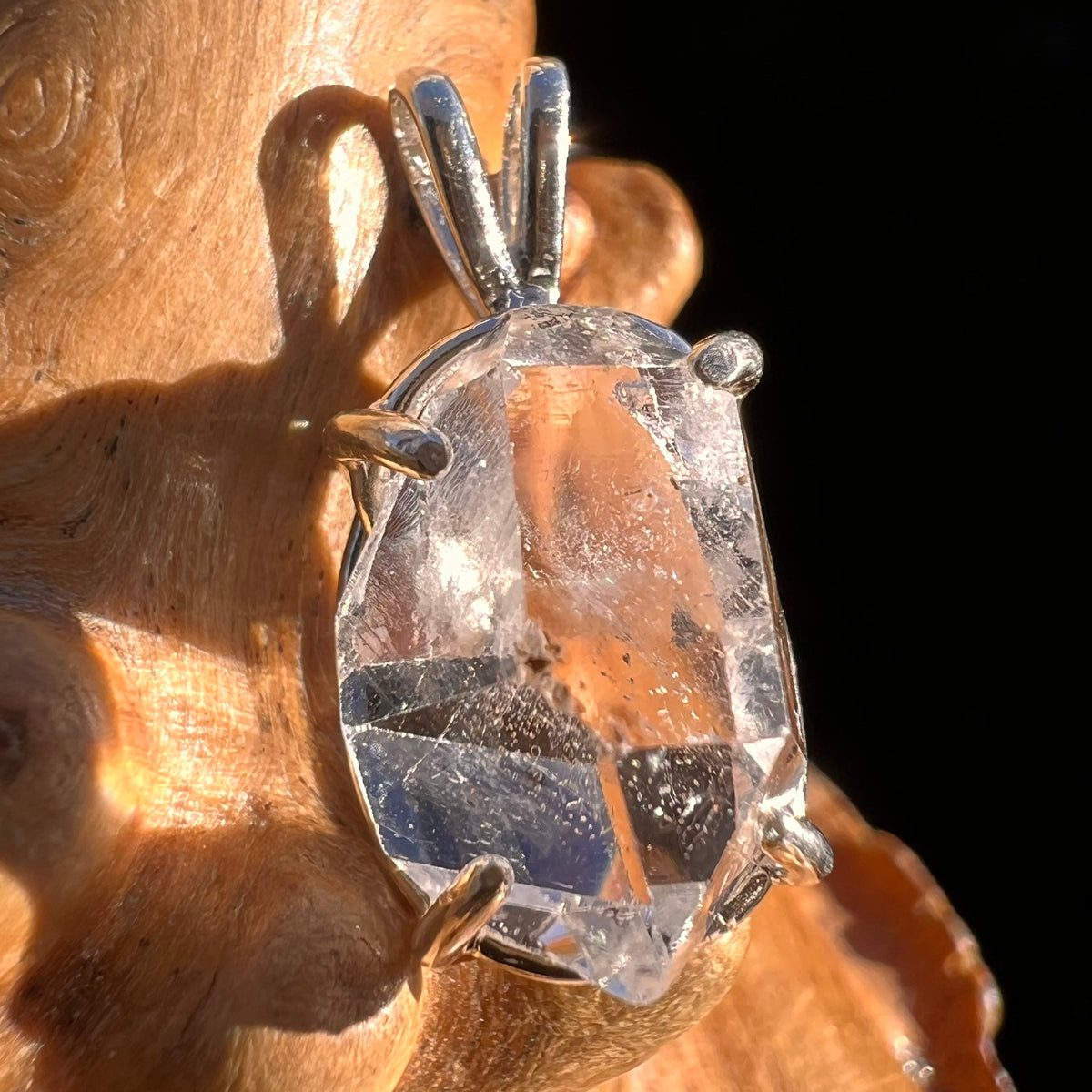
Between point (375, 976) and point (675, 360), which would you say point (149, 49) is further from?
point (375, 976)

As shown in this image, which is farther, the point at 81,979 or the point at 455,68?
the point at 455,68

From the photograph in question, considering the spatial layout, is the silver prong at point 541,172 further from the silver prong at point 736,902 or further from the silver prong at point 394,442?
the silver prong at point 736,902

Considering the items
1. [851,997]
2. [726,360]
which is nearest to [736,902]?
[726,360]

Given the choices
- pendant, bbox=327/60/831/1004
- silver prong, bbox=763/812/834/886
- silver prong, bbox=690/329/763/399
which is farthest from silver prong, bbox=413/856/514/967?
silver prong, bbox=690/329/763/399

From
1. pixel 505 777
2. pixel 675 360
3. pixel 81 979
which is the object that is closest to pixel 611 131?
pixel 675 360

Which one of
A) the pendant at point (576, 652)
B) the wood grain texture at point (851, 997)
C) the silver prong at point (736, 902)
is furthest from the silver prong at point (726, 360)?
the wood grain texture at point (851, 997)
